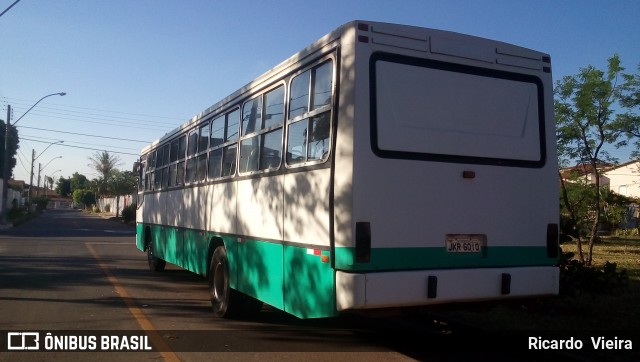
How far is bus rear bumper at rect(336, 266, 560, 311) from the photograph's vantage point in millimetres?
5160

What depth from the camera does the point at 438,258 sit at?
18.5 ft

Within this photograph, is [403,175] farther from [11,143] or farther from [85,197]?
[85,197]

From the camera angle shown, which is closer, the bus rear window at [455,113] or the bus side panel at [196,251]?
the bus rear window at [455,113]

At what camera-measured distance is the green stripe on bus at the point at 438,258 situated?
5.25m

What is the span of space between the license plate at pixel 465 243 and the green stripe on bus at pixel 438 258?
4 cm

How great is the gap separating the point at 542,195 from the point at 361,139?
228 centimetres

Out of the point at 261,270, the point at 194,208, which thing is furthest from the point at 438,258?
the point at 194,208

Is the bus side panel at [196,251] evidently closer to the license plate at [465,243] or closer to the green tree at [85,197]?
the license plate at [465,243]

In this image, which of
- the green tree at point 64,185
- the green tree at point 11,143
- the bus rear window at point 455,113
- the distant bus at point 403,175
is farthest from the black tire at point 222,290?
the green tree at point 64,185

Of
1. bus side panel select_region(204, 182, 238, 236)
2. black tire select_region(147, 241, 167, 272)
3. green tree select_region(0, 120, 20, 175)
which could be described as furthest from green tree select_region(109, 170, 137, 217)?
bus side panel select_region(204, 182, 238, 236)

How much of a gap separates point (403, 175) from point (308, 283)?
1.42 metres

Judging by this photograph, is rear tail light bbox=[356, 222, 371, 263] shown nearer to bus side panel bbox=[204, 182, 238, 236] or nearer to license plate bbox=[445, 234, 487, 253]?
license plate bbox=[445, 234, 487, 253]

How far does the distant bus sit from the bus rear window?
13mm

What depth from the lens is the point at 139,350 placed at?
6.68 meters
